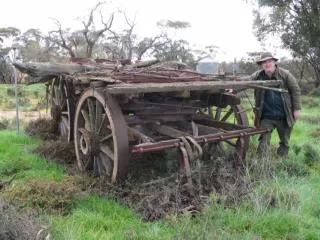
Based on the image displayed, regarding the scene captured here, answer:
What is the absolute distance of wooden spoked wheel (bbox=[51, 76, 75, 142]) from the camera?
26.5 ft

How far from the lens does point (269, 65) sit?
23.6ft

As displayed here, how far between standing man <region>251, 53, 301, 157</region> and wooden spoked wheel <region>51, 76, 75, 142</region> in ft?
10.4

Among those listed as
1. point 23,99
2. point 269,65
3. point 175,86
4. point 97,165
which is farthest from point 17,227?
point 23,99

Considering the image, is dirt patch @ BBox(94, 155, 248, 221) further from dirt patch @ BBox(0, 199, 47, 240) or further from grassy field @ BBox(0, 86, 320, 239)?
dirt patch @ BBox(0, 199, 47, 240)

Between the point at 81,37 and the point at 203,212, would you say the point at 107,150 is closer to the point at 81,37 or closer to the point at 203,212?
the point at 203,212

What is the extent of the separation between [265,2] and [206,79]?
70.6ft

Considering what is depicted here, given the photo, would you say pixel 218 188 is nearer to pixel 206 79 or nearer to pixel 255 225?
pixel 255 225

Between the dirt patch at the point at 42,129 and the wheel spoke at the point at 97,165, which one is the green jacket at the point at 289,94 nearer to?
the wheel spoke at the point at 97,165

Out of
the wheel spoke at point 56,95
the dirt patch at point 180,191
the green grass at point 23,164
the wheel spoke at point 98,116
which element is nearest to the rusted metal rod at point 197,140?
the dirt patch at point 180,191

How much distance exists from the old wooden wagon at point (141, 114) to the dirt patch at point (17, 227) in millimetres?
1650

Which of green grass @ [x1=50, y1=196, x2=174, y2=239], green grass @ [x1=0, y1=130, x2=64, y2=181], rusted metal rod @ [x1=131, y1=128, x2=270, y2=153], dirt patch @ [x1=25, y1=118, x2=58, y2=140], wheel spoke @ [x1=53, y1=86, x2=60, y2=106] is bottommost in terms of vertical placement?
green grass @ [x1=50, y1=196, x2=174, y2=239]

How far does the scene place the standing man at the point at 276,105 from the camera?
7215 mm

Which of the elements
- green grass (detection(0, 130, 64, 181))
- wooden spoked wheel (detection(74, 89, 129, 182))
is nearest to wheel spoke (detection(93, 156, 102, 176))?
wooden spoked wheel (detection(74, 89, 129, 182))

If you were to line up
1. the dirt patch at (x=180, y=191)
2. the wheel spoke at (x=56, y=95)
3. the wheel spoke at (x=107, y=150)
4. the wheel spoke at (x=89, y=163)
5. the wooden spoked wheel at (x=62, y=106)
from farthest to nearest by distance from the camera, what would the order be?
the wheel spoke at (x=56, y=95) < the wooden spoked wheel at (x=62, y=106) < the wheel spoke at (x=89, y=163) < the wheel spoke at (x=107, y=150) < the dirt patch at (x=180, y=191)
